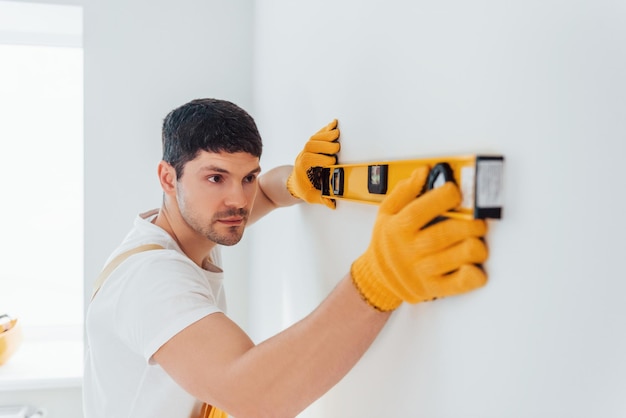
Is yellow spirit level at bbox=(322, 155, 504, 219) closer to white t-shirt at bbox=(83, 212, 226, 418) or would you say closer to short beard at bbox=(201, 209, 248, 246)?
white t-shirt at bbox=(83, 212, 226, 418)

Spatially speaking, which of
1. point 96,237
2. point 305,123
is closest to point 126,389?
point 305,123

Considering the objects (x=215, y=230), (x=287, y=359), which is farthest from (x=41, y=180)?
(x=287, y=359)

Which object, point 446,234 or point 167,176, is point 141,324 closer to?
point 167,176

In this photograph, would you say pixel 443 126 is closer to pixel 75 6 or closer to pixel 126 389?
pixel 126 389

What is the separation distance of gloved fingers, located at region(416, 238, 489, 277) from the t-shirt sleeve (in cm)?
46

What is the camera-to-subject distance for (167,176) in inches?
53.7

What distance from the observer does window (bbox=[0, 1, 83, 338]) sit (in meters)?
2.75

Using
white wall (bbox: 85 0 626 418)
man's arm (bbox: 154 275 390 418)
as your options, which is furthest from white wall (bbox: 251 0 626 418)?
man's arm (bbox: 154 275 390 418)

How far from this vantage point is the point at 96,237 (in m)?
2.37

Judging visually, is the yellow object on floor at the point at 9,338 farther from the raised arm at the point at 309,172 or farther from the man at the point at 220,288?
the raised arm at the point at 309,172

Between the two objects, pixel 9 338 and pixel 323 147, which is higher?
pixel 323 147

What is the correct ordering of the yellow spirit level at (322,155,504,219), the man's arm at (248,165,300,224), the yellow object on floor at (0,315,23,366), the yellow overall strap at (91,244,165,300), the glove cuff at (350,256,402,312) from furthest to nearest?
the yellow object on floor at (0,315,23,366)
the man's arm at (248,165,300,224)
the yellow overall strap at (91,244,165,300)
the glove cuff at (350,256,402,312)
the yellow spirit level at (322,155,504,219)

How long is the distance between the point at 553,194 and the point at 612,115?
10 centimetres

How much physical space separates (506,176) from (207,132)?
2.79 feet
